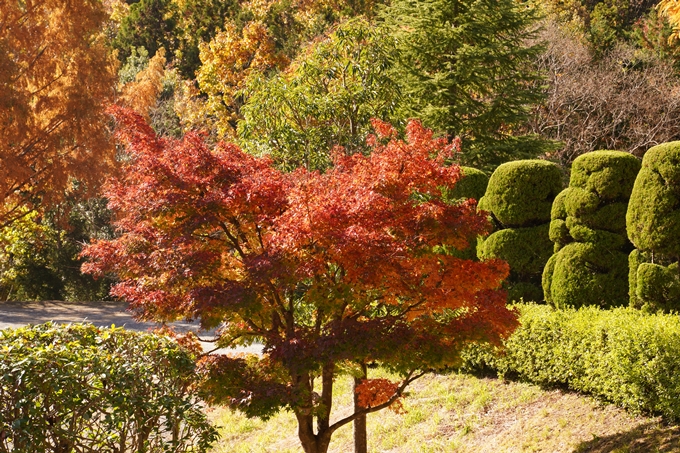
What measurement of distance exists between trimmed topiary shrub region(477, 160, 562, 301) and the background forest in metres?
A: 2.17

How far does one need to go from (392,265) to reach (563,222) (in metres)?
5.40

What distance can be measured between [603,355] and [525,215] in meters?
3.64

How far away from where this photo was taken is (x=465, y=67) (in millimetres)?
17562

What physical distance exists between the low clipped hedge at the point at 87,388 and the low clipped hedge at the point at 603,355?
416 centimetres

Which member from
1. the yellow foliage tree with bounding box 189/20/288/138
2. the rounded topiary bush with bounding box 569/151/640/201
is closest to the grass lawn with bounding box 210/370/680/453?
the rounded topiary bush with bounding box 569/151/640/201

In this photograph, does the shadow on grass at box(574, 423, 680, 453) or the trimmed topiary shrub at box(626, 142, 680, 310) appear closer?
the shadow on grass at box(574, 423, 680, 453)

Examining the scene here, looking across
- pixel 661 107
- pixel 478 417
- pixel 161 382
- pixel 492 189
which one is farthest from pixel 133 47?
pixel 161 382

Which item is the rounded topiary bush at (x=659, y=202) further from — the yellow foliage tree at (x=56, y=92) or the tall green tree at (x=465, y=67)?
the yellow foliage tree at (x=56, y=92)

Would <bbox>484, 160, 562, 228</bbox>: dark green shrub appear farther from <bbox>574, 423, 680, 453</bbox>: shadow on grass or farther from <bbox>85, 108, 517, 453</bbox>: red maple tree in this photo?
<bbox>85, 108, 517, 453</bbox>: red maple tree

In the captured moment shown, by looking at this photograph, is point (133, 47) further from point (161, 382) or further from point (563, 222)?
point (161, 382)

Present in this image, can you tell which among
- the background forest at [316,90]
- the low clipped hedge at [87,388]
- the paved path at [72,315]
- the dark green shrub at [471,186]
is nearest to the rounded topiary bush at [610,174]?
the dark green shrub at [471,186]

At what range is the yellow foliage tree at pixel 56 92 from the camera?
15906 millimetres

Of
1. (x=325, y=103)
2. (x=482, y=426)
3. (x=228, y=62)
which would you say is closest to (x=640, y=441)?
(x=482, y=426)

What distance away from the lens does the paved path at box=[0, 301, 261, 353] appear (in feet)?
59.9
